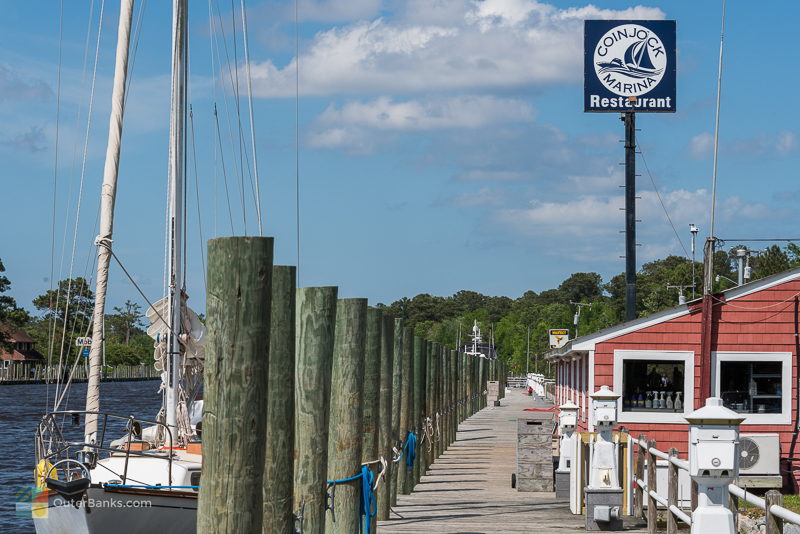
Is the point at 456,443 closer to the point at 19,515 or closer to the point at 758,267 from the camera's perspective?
the point at 19,515

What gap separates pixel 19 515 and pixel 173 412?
393 inches

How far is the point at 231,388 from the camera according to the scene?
625 centimetres

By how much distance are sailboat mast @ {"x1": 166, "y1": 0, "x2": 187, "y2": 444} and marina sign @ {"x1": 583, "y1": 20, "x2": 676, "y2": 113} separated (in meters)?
18.7

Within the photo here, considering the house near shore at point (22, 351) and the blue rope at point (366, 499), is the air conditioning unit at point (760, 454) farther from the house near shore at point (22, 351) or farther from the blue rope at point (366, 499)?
the house near shore at point (22, 351)

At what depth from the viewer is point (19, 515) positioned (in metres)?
25.1

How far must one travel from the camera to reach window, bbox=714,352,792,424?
20.6 m

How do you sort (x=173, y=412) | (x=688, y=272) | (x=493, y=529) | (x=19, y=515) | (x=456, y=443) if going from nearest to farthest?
(x=493, y=529) < (x=173, y=412) < (x=19, y=515) < (x=456, y=443) < (x=688, y=272)

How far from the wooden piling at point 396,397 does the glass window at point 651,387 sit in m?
7.12

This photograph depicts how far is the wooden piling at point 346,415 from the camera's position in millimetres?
9617

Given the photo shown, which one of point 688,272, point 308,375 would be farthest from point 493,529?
point 688,272

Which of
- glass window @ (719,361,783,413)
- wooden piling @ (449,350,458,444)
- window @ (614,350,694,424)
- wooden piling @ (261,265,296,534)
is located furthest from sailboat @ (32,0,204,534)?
wooden piling @ (449,350,458,444)

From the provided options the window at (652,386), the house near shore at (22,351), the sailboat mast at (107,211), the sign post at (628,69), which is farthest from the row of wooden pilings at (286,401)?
the house near shore at (22,351)

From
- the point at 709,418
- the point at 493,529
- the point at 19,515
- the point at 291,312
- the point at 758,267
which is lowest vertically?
the point at 19,515

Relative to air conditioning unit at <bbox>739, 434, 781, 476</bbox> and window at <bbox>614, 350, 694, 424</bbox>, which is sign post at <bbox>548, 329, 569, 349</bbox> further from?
air conditioning unit at <bbox>739, 434, 781, 476</bbox>
